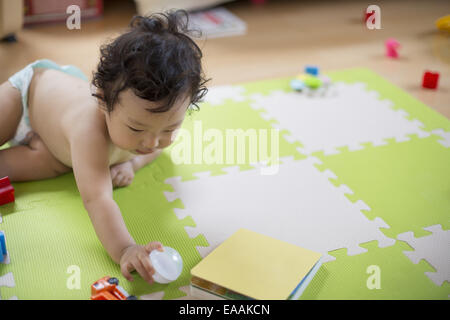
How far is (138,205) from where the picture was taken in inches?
44.1

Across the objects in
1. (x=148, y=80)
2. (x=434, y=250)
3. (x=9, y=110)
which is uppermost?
(x=148, y=80)

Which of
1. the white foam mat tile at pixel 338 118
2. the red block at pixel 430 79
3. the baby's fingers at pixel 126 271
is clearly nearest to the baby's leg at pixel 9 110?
the baby's fingers at pixel 126 271

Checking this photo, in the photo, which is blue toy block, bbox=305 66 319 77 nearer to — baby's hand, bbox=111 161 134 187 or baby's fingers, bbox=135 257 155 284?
baby's hand, bbox=111 161 134 187

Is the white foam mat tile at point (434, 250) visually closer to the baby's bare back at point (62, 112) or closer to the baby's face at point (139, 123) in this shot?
the baby's face at point (139, 123)

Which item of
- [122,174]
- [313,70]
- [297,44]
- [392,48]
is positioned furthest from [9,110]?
[392,48]

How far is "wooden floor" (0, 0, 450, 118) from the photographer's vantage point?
1807mm

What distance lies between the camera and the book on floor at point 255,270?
2.82 feet

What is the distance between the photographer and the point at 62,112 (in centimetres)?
112

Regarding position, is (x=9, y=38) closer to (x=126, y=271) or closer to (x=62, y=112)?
(x=62, y=112)

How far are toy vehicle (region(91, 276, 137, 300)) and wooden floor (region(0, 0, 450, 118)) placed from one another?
0.99 m

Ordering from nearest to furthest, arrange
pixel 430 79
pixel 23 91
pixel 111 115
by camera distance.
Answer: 1. pixel 111 115
2. pixel 23 91
3. pixel 430 79

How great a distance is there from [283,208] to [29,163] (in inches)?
22.8

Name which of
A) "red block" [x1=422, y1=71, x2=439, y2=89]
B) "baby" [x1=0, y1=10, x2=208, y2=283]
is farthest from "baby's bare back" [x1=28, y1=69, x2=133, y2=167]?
"red block" [x1=422, y1=71, x2=439, y2=89]
